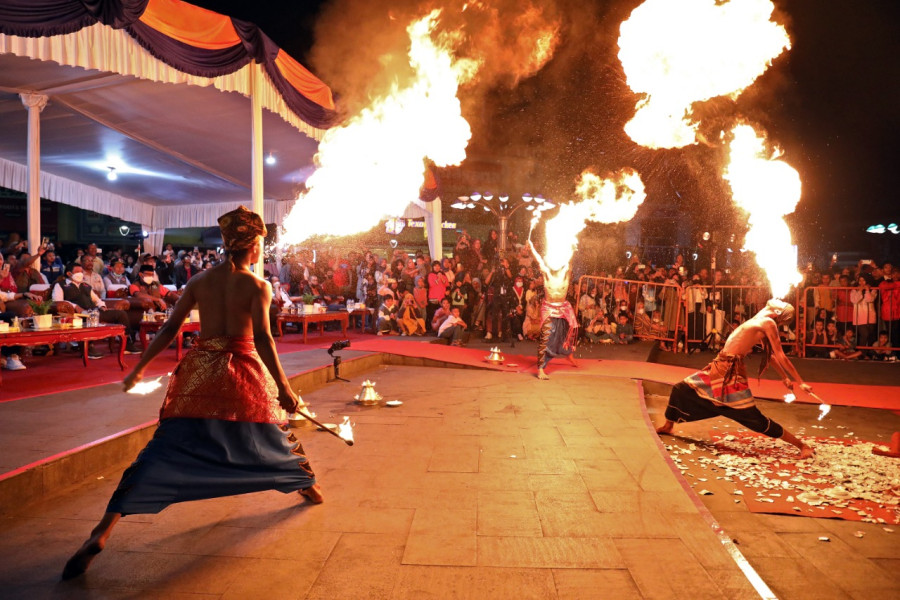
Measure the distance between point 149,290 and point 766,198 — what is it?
9930 millimetres

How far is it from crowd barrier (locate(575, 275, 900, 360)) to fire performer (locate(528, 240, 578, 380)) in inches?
144

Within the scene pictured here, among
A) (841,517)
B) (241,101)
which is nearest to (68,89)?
(241,101)

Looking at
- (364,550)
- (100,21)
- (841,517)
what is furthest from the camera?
(100,21)

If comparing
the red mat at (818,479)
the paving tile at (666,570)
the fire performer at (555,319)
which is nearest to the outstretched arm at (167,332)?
the paving tile at (666,570)

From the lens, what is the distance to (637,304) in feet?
43.3

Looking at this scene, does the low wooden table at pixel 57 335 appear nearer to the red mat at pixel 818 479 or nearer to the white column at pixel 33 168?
the white column at pixel 33 168

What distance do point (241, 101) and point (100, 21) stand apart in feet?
11.8

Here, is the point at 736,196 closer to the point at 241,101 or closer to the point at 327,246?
the point at 241,101

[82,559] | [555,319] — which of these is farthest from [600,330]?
[82,559]

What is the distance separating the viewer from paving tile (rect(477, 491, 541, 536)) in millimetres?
3512

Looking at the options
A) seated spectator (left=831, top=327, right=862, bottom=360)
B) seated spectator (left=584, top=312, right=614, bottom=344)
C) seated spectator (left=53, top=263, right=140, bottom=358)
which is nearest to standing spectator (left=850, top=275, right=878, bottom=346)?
seated spectator (left=831, top=327, right=862, bottom=360)

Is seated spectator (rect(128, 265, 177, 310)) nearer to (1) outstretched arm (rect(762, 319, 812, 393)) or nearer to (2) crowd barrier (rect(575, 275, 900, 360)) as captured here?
(2) crowd barrier (rect(575, 275, 900, 360))

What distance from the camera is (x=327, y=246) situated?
65.9 feet

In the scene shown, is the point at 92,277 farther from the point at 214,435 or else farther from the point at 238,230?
the point at 214,435
